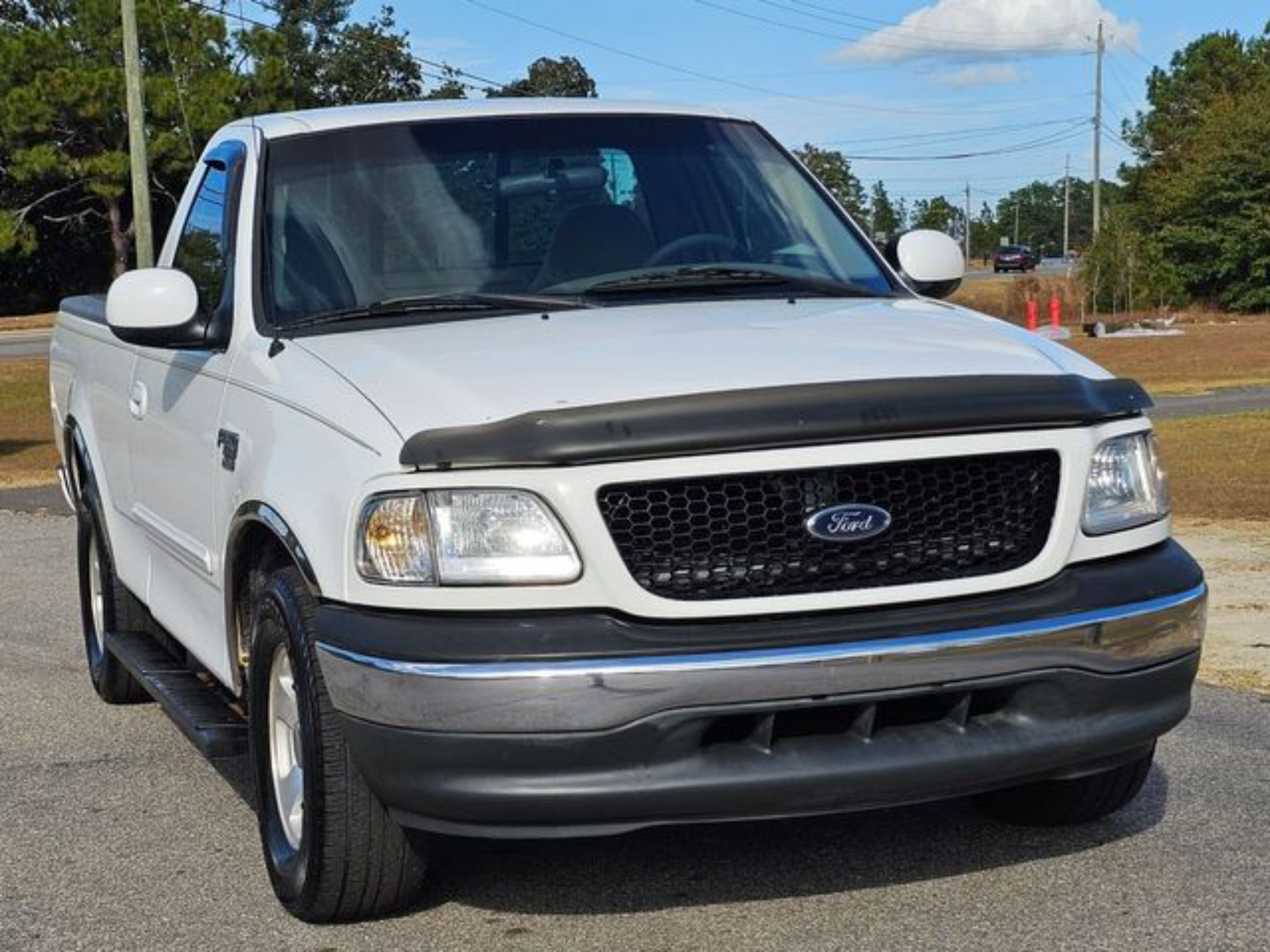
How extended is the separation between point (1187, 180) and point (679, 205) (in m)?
53.8

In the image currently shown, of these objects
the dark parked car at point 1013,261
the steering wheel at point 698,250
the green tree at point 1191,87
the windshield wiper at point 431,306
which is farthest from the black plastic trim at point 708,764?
the dark parked car at point 1013,261

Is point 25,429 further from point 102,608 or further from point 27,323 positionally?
point 27,323

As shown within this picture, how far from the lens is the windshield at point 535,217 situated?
5.08 m

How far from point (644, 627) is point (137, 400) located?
9.10 ft

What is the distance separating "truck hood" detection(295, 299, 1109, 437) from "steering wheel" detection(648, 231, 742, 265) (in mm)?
405

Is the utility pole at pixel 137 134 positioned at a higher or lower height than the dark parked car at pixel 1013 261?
higher

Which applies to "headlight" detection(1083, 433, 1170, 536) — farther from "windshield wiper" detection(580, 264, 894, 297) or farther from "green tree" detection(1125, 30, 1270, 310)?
"green tree" detection(1125, 30, 1270, 310)

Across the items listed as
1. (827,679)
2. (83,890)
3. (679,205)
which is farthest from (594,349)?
(83,890)

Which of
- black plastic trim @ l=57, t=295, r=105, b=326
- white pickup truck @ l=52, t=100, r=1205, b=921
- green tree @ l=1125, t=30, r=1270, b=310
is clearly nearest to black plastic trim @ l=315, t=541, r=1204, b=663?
white pickup truck @ l=52, t=100, r=1205, b=921

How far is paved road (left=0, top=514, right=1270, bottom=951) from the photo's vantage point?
4.27 m

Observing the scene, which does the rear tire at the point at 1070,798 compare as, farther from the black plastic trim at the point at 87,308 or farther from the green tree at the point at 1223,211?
the green tree at the point at 1223,211

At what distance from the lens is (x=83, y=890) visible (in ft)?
15.7

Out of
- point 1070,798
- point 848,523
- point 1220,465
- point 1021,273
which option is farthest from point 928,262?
point 1021,273

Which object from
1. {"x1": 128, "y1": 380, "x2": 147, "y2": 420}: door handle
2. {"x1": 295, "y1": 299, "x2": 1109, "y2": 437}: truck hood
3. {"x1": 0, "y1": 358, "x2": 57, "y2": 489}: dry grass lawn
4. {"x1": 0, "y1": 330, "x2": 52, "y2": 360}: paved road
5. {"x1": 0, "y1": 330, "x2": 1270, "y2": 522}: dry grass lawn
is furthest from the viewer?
{"x1": 0, "y1": 330, "x2": 52, "y2": 360}: paved road
